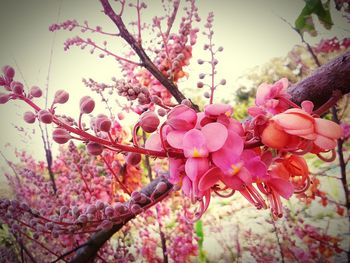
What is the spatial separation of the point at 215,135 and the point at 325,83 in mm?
A: 243

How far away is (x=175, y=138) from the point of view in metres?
0.32

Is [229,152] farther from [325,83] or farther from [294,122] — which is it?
[325,83]

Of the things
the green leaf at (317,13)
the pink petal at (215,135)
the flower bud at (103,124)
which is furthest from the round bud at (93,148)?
the green leaf at (317,13)

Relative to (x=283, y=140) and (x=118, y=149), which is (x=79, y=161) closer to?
(x=118, y=149)

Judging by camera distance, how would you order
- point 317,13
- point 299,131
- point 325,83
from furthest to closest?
point 317,13, point 325,83, point 299,131

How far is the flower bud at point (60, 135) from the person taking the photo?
12.4 inches

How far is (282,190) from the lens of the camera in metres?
0.35

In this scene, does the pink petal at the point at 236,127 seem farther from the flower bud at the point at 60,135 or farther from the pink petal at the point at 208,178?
the flower bud at the point at 60,135

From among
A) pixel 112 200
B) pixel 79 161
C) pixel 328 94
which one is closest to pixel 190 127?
pixel 328 94

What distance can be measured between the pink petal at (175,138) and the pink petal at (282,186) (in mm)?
142

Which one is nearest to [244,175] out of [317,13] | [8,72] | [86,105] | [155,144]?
[155,144]

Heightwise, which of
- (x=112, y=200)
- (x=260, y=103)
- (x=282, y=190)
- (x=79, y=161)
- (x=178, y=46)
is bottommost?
(x=282, y=190)

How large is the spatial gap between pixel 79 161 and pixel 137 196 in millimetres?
590

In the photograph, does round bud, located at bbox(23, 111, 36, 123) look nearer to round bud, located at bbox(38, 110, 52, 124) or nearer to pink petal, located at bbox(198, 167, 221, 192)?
round bud, located at bbox(38, 110, 52, 124)
